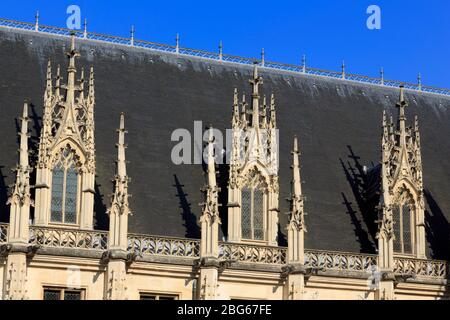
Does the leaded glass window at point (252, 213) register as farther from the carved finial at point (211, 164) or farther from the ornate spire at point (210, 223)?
the ornate spire at point (210, 223)

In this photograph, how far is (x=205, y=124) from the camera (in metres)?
39.6

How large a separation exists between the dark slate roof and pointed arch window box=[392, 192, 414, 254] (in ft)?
2.82

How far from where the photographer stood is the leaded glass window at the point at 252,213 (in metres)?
36.5

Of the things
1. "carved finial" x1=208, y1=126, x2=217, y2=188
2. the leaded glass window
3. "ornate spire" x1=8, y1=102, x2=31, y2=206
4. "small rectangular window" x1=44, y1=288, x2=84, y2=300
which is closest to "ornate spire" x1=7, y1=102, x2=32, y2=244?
"ornate spire" x1=8, y1=102, x2=31, y2=206

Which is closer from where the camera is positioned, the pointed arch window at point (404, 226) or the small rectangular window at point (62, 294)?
the small rectangular window at point (62, 294)

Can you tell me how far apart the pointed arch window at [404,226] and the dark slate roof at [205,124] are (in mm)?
860

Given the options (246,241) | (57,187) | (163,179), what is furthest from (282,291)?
(57,187)

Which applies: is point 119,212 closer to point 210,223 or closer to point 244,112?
point 210,223

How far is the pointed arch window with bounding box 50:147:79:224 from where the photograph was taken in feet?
113

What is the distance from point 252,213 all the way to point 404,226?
18.3 ft

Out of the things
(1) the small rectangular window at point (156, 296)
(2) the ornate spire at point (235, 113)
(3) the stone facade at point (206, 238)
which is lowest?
(1) the small rectangular window at point (156, 296)

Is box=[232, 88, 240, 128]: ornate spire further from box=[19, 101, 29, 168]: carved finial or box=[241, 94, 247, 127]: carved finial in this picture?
box=[19, 101, 29, 168]: carved finial

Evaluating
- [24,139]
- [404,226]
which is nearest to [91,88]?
[24,139]


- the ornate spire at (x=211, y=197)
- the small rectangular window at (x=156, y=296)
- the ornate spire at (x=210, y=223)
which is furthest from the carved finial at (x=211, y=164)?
the small rectangular window at (x=156, y=296)
